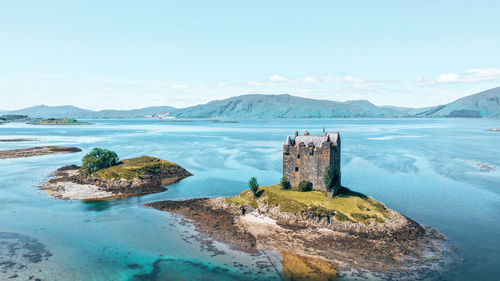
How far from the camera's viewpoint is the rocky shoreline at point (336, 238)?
35.4 meters

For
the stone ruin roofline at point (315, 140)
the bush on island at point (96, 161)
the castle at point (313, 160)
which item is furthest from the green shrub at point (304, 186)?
the bush on island at point (96, 161)

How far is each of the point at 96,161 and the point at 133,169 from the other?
348 inches

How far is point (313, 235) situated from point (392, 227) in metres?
11.2

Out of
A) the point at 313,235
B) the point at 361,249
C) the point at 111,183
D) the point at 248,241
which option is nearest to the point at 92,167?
the point at 111,183

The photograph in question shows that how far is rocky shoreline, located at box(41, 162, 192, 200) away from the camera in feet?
209

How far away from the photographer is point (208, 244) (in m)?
41.2

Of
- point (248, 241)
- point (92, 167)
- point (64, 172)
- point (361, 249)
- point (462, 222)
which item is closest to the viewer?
point (361, 249)

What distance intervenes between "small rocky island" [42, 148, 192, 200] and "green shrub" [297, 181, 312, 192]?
30.0 m

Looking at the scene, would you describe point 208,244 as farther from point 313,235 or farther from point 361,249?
point 361,249

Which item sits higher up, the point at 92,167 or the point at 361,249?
the point at 92,167

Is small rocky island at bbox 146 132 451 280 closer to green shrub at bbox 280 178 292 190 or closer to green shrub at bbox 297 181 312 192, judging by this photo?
green shrub at bbox 297 181 312 192

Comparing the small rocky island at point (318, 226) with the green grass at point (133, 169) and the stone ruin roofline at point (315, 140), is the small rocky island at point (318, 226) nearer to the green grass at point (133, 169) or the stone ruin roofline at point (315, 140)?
the stone ruin roofline at point (315, 140)

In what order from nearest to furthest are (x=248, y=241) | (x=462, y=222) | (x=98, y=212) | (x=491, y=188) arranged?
1. (x=248, y=241)
2. (x=462, y=222)
3. (x=98, y=212)
4. (x=491, y=188)

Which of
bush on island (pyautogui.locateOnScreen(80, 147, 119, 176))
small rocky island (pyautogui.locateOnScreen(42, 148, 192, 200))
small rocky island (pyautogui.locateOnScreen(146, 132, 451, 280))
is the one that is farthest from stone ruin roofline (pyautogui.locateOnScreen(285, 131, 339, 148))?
bush on island (pyautogui.locateOnScreen(80, 147, 119, 176))
